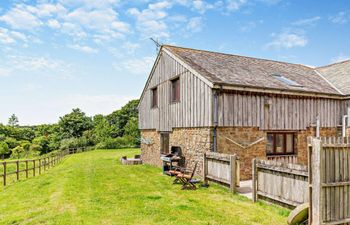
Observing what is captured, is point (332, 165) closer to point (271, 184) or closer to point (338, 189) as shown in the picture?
point (338, 189)

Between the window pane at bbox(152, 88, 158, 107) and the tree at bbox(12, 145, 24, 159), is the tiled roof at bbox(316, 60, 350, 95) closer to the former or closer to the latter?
the window pane at bbox(152, 88, 158, 107)

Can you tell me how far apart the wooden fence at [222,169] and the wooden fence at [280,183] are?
1.12m

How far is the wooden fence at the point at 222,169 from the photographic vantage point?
8969mm

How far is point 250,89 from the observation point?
460 inches

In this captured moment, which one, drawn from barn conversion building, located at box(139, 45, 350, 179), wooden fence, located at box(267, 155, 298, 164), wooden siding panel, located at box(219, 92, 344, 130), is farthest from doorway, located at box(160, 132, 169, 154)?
wooden fence, located at box(267, 155, 298, 164)

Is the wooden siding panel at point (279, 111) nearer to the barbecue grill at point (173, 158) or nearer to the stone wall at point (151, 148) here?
the barbecue grill at point (173, 158)

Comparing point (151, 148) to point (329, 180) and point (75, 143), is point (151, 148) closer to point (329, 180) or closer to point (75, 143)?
point (329, 180)

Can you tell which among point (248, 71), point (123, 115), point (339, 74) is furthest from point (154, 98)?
point (123, 115)

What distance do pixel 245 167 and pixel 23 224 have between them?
8.76 m

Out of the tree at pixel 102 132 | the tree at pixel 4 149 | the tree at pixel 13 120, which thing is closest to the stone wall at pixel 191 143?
the tree at pixel 102 132

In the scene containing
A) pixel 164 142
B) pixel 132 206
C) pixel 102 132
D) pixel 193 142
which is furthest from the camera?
pixel 102 132

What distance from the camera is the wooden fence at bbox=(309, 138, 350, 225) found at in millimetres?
5441

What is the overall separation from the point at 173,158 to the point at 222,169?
3.73 meters

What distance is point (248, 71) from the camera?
1409cm
